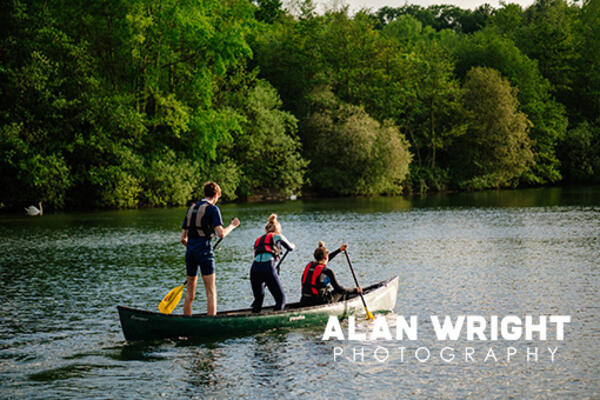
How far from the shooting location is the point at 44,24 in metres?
48.8

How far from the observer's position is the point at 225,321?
40.0 feet

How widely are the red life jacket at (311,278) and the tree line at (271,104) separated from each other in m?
36.0

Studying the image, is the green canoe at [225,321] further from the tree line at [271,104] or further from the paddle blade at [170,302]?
the tree line at [271,104]

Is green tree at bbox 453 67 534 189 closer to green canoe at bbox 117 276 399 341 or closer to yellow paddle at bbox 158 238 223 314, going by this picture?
green canoe at bbox 117 276 399 341

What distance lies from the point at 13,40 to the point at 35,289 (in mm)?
34461

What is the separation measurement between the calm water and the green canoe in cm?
21

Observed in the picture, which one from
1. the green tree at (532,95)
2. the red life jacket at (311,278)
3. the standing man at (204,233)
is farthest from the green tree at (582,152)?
the standing man at (204,233)

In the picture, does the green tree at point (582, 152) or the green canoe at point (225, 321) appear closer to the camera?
the green canoe at point (225, 321)

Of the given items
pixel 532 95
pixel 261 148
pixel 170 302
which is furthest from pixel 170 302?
pixel 532 95

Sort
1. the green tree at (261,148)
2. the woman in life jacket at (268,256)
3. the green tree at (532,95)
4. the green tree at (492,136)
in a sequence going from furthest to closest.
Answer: the green tree at (532,95) < the green tree at (492,136) < the green tree at (261,148) < the woman in life jacket at (268,256)

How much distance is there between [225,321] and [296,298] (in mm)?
4364

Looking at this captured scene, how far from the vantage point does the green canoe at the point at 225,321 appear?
38.7ft

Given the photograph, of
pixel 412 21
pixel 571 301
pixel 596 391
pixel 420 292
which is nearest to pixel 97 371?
pixel 596 391

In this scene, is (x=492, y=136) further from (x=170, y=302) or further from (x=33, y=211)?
(x=170, y=302)
